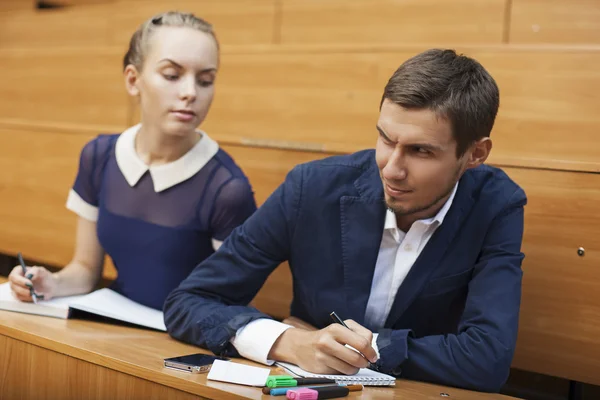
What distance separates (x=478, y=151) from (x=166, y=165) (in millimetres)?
719

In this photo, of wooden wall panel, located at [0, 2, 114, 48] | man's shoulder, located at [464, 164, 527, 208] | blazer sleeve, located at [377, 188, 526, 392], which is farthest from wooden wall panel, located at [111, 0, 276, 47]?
blazer sleeve, located at [377, 188, 526, 392]

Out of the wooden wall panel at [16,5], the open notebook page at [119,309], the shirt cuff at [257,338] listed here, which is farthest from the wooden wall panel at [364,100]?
the wooden wall panel at [16,5]

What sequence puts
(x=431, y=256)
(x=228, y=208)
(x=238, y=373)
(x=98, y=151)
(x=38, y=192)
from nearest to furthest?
1. (x=238, y=373)
2. (x=431, y=256)
3. (x=228, y=208)
4. (x=98, y=151)
5. (x=38, y=192)

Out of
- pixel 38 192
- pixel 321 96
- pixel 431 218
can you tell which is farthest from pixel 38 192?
pixel 431 218

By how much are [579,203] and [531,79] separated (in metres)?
A: 0.33

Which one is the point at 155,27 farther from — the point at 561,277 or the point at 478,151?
the point at 561,277

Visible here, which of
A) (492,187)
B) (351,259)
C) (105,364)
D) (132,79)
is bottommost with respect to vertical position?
(105,364)

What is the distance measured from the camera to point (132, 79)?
1803 millimetres

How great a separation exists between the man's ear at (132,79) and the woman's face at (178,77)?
0.04 m

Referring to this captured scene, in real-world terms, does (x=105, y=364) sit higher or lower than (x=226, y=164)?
lower

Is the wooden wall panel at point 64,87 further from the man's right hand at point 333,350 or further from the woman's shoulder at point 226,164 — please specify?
the man's right hand at point 333,350

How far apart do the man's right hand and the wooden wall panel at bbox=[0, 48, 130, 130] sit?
4.79 ft

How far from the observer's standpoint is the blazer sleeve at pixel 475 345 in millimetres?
1273

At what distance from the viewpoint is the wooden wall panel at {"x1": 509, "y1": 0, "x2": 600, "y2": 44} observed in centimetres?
196
